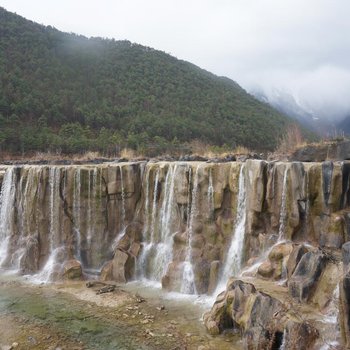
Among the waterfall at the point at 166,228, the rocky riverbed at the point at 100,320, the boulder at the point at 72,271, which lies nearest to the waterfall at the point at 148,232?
the waterfall at the point at 166,228

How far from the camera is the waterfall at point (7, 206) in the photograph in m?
20.5

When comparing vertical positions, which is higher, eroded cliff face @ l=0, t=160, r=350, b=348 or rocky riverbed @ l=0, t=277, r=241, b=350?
eroded cliff face @ l=0, t=160, r=350, b=348

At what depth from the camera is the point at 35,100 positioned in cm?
4984

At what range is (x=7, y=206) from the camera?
20.8 m

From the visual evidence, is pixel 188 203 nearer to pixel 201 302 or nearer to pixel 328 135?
pixel 201 302

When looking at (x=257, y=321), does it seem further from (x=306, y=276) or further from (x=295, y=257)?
(x=295, y=257)

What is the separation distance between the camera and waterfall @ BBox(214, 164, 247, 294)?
14.7 m

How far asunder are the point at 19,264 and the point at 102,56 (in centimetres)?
5384

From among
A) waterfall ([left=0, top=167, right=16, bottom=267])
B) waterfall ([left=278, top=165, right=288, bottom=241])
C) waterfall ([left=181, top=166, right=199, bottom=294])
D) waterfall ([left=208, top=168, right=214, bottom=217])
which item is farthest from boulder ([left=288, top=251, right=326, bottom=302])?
waterfall ([left=0, top=167, right=16, bottom=267])

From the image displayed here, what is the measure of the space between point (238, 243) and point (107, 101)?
43.2 meters

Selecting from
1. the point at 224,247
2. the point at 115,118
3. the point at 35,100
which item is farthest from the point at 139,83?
the point at 224,247

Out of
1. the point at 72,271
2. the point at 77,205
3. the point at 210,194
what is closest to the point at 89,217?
the point at 77,205

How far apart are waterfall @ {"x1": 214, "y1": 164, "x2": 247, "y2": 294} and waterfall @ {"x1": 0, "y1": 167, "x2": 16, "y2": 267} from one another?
11.3 m

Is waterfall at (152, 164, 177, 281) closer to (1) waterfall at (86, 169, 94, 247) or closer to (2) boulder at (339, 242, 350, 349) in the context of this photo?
(1) waterfall at (86, 169, 94, 247)
